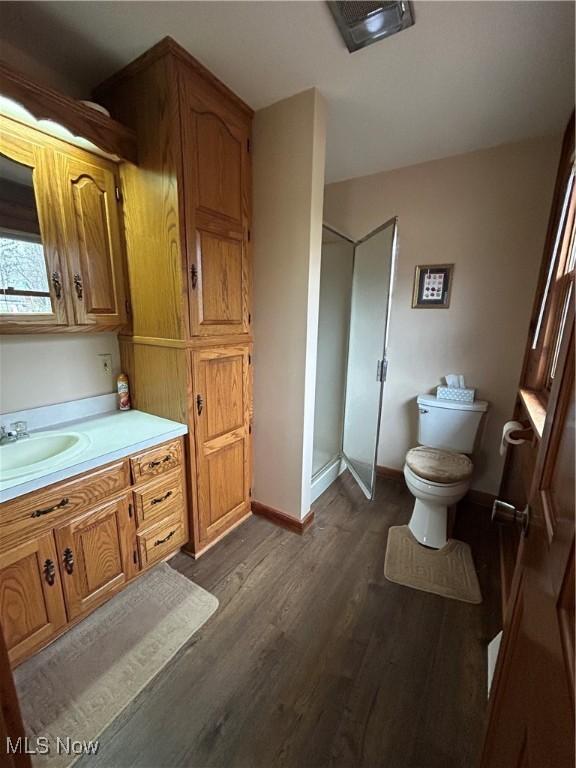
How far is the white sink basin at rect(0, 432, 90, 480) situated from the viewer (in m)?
1.27

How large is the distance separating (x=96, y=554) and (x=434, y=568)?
1.70m

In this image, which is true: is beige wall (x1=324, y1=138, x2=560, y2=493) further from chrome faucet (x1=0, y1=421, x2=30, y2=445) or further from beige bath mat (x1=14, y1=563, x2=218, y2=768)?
chrome faucet (x1=0, y1=421, x2=30, y2=445)

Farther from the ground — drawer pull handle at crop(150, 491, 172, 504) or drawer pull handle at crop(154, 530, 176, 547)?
drawer pull handle at crop(150, 491, 172, 504)

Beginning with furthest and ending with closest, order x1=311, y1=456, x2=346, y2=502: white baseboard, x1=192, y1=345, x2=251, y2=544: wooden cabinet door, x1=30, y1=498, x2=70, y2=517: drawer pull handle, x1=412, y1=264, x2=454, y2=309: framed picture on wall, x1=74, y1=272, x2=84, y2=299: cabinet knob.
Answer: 1. x1=311, y1=456, x2=346, y2=502: white baseboard
2. x1=412, y1=264, x2=454, y2=309: framed picture on wall
3. x1=192, y1=345, x2=251, y2=544: wooden cabinet door
4. x1=74, y1=272, x2=84, y2=299: cabinet knob
5. x1=30, y1=498, x2=70, y2=517: drawer pull handle

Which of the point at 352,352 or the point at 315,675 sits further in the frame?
the point at 352,352

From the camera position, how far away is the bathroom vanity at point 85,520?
3.65ft

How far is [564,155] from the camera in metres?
1.73

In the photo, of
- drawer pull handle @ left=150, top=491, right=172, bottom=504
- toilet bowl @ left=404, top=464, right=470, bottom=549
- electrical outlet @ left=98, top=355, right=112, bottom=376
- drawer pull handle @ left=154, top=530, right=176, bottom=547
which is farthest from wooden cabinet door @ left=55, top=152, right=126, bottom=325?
toilet bowl @ left=404, top=464, right=470, bottom=549

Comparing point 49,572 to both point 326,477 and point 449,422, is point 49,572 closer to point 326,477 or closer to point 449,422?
point 326,477

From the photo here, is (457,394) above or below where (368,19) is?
below

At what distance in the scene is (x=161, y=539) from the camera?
64.1 inches

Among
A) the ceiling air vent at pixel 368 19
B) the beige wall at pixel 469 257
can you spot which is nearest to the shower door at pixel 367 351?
the beige wall at pixel 469 257

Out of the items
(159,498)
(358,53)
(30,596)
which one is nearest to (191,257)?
(358,53)

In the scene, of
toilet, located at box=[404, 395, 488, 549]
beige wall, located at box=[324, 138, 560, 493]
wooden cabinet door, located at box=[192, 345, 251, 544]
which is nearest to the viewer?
wooden cabinet door, located at box=[192, 345, 251, 544]
